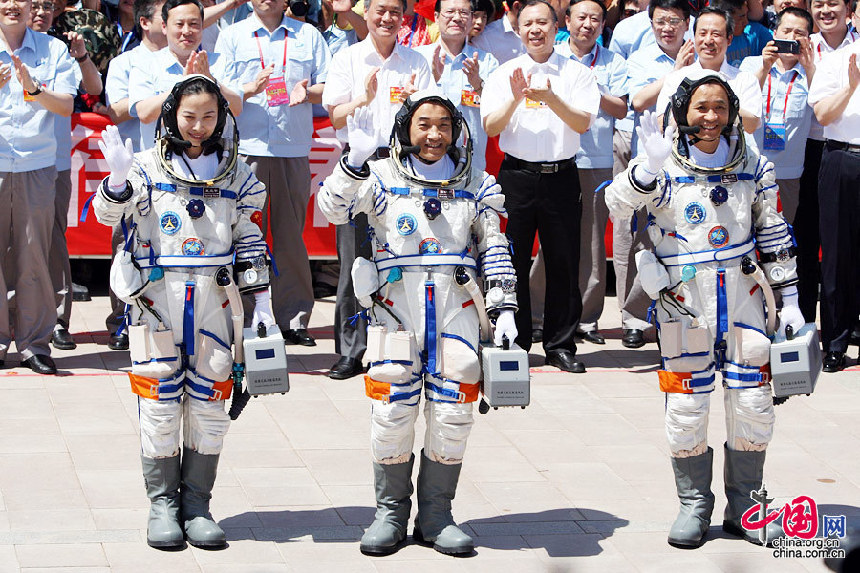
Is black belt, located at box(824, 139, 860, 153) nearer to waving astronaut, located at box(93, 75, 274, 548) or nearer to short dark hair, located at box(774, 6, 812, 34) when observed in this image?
short dark hair, located at box(774, 6, 812, 34)

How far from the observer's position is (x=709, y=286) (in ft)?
20.2

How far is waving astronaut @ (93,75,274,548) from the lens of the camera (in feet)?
19.4

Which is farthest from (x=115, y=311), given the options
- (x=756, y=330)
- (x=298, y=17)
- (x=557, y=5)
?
(x=756, y=330)

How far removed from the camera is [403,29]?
1050 cm

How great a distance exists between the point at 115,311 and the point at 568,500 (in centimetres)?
413

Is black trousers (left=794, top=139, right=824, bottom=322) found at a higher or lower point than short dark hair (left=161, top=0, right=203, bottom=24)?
lower

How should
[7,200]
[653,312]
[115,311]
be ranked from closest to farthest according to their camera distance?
[653,312] < [7,200] < [115,311]

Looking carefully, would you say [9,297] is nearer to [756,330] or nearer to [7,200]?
[7,200]

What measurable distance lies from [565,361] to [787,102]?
7.81 ft

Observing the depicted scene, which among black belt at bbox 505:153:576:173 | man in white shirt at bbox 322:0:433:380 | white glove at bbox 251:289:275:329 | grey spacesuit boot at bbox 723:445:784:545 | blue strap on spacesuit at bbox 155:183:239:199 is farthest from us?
black belt at bbox 505:153:576:173

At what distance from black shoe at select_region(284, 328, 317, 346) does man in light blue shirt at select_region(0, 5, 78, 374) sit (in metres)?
1.67

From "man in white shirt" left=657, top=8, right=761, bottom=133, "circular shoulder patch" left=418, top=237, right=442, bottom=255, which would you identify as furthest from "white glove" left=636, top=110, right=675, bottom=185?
"man in white shirt" left=657, top=8, right=761, bottom=133

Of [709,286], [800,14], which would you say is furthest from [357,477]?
[800,14]

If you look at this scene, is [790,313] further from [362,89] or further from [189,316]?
[362,89]
